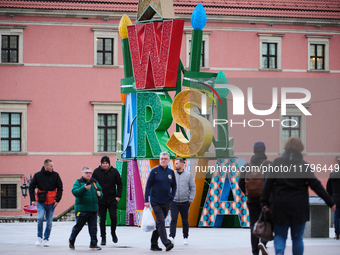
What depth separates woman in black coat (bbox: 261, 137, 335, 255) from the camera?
27.9 ft

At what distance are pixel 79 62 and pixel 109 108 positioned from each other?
2.82m

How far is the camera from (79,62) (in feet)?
114

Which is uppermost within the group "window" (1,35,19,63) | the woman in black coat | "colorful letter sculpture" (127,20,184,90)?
"window" (1,35,19,63)

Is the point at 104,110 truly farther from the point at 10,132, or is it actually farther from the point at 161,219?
the point at 161,219

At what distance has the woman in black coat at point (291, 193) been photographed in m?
8.50

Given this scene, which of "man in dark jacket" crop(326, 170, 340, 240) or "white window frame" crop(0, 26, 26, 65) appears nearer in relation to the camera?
"man in dark jacket" crop(326, 170, 340, 240)

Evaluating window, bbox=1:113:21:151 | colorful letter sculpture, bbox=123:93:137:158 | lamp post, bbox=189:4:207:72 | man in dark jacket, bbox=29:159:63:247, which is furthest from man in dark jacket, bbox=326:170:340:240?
window, bbox=1:113:21:151

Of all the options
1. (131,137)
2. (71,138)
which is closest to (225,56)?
(71,138)

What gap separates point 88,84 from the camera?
1366 inches

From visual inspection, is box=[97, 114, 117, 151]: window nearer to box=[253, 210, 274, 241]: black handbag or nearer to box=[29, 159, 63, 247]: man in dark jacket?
box=[29, 159, 63, 247]: man in dark jacket

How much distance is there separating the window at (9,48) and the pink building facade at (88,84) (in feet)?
0.17

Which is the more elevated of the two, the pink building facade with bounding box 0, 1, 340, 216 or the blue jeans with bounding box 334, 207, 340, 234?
the pink building facade with bounding box 0, 1, 340, 216

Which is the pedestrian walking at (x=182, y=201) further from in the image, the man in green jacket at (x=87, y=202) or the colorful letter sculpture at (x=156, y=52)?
the colorful letter sculpture at (x=156, y=52)

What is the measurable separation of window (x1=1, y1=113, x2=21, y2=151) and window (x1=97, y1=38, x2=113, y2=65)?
513 centimetres
